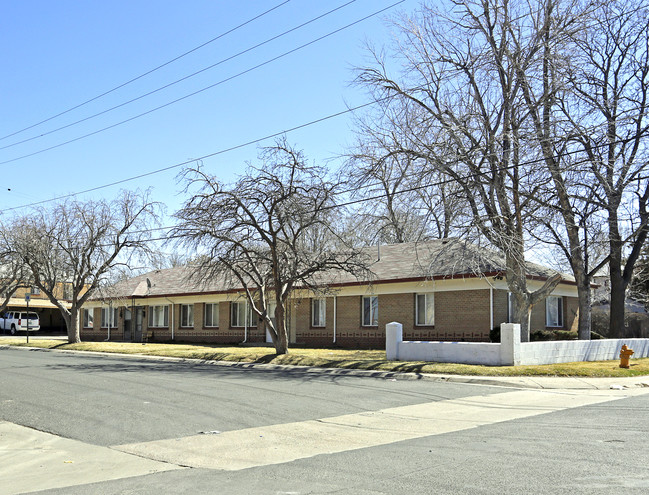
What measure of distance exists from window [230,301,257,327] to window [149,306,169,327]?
7.32 meters

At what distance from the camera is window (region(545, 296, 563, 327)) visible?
108 ft

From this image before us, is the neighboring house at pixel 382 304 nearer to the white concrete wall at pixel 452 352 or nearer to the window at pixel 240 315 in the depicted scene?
the window at pixel 240 315

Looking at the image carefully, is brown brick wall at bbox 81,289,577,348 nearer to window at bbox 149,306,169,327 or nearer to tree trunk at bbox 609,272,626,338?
tree trunk at bbox 609,272,626,338

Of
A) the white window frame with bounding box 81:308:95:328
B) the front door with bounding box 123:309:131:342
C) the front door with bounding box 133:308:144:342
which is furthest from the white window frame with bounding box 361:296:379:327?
the white window frame with bounding box 81:308:95:328

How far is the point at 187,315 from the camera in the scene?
141 ft

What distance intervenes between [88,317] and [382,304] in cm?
3108

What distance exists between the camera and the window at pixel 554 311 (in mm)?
32781

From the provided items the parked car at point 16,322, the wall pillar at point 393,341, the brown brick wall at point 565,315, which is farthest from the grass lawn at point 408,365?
the parked car at point 16,322

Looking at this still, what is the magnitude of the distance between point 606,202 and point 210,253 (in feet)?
57.6

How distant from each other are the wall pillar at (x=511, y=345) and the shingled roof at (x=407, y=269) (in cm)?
321

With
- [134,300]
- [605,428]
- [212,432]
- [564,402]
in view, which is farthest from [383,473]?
[134,300]

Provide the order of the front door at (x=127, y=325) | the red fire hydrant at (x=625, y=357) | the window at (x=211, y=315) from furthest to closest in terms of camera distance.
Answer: the front door at (x=127, y=325), the window at (x=211, y=315), the red fire hydrant at (x=625, y=357)

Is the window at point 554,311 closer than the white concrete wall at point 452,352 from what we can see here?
No

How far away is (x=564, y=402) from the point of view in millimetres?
14680
